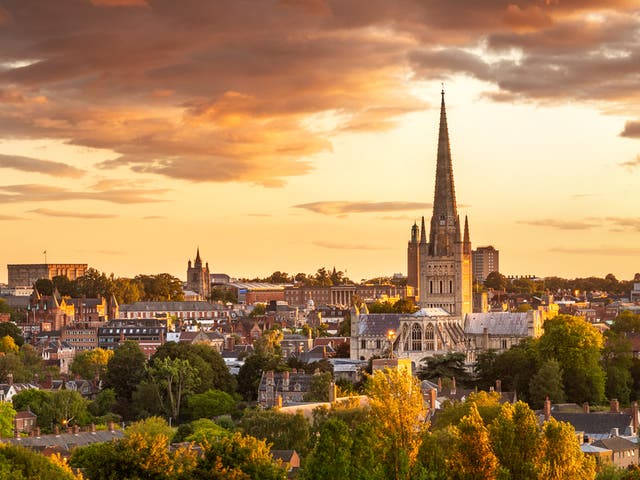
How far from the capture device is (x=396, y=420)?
210 ft

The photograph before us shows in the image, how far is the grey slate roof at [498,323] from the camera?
134 metres

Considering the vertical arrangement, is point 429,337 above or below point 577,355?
above

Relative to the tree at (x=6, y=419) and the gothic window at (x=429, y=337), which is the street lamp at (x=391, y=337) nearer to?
the gothic window at (x=429, y=337)

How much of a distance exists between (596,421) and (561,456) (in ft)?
104

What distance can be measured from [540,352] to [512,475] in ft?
176

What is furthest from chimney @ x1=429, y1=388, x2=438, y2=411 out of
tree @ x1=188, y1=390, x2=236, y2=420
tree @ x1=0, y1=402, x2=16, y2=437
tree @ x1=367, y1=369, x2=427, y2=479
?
tree @ x1=0, y1=402, x2=16, y2=437

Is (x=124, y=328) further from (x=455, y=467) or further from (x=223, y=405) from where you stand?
(x=455, y=467)

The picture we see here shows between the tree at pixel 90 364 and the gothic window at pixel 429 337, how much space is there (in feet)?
98.2

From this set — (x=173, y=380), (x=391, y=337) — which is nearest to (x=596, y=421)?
(x=173, y=380)

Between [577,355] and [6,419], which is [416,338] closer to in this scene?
[577,355]

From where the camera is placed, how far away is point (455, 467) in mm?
60188

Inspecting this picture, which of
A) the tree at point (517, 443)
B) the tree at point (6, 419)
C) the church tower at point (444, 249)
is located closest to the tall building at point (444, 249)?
the church tower at point (444, 249)

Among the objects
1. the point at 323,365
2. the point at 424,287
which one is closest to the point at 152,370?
the point at 323,365

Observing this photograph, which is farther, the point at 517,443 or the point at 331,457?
the point at 517,443
